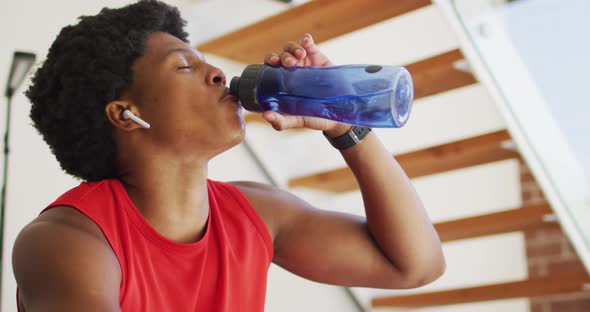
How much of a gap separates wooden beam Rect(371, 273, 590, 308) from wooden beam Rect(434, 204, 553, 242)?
0.18 metres

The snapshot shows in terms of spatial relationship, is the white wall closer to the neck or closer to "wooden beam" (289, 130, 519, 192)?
"wooden beam" (289, 130, 519, 192)

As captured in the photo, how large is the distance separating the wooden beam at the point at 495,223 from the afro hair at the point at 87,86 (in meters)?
1.35

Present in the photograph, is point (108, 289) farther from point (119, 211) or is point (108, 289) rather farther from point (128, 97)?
point (128, 97)

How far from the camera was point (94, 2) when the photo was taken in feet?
8.34

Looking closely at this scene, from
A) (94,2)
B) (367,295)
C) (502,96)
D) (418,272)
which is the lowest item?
(367,295)

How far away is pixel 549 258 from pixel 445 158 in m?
1.29

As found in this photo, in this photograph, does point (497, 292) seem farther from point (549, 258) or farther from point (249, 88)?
point (249, 88)

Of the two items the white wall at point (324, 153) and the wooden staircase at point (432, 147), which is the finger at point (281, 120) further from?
the white wall at point (324, 153)

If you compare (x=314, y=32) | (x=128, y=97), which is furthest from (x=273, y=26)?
(x=128, y=97)

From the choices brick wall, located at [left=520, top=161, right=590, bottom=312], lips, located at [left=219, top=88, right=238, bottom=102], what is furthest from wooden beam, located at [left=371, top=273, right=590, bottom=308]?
lips, located at [left=219, top=88, right=238, bottom=102]

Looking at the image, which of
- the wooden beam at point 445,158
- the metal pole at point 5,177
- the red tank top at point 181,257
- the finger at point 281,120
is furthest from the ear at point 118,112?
the wooden beam at point 445,158

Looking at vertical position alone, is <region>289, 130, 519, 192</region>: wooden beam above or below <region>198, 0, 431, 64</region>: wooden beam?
below

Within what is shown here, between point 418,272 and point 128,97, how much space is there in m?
0.65

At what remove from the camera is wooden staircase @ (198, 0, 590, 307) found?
7.73ft
